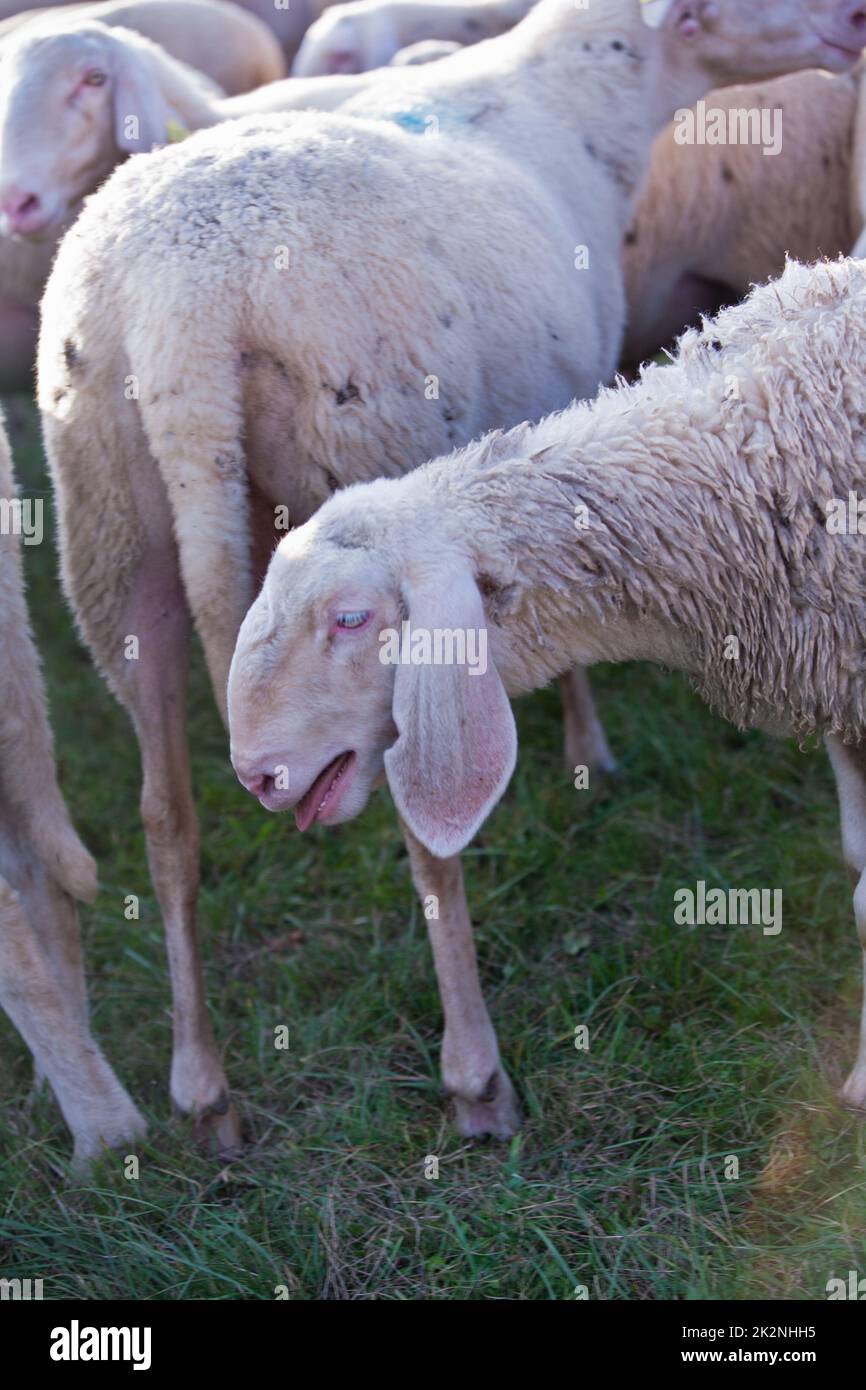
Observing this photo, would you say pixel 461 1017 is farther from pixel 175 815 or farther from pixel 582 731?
pixel 582 731

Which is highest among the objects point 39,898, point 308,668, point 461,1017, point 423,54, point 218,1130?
point 423,54

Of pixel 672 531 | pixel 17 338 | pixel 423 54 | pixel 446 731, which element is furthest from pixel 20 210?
pixel 446 731

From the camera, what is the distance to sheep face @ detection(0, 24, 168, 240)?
161 inches

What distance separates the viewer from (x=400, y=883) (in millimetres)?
4051

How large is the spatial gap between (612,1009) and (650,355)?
2.56 meters

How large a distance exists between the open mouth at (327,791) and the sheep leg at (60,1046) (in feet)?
2.28

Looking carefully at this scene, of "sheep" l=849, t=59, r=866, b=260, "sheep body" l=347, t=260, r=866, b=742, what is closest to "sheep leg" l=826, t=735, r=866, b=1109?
"sheep body" l=347, t=260, r=866, b=742

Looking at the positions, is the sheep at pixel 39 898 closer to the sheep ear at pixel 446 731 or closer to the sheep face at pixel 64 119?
the sheep ear at pixel 446 731

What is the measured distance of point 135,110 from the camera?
423 cm

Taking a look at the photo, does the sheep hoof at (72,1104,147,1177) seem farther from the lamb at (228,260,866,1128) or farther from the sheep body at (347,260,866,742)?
the sheep body at (347,260,866,742)

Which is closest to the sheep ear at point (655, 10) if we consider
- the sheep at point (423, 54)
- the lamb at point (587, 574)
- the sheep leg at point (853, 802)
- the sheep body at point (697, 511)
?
the sheep at point (423, 54)

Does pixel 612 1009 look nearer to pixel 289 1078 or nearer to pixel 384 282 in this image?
pixel 289 1078

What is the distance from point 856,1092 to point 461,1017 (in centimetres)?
79

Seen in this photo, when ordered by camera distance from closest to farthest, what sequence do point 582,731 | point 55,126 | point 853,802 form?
point 853,802
point 55,126
point 582,731
